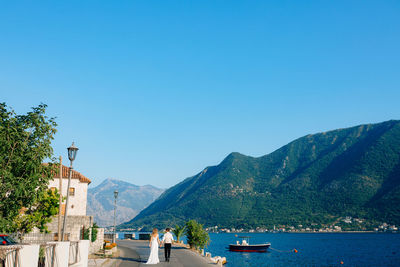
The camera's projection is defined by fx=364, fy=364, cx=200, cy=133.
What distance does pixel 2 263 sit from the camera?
1001 cm

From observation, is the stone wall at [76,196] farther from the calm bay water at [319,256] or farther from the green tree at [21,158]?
the calm bay water at [319,256]

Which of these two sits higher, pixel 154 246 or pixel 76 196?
pixel 76 196

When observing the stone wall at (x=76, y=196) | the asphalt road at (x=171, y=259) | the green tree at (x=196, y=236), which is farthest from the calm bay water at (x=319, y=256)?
the asphalt road at (x=171, y=259)

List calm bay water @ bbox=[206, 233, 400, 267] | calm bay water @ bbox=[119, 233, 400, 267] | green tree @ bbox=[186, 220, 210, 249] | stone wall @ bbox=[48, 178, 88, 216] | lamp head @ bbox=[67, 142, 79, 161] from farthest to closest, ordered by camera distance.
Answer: calm bay water @ bbox=[206, 233, 400, 267]
calm bay water @ bbox=[119, 233, 400, 267]
stone wall @ bbox=[48, 178, 88, 216]
green tree @ bbox=[186, 220, 210, 249]
lamp head @ bbox=[67, 142, 79, 161]

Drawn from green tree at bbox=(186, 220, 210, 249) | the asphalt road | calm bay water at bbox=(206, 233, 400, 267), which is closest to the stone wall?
green tree at bbox=(186, 220, 210, 249)

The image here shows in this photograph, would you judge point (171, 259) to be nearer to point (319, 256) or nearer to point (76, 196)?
point (76, 196)

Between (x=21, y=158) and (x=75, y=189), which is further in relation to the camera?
(x=75, y=189)

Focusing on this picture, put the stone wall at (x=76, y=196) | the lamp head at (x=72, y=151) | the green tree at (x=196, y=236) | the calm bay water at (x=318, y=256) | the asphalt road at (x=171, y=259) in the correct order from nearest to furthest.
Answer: the lamp head at (x=72, y=151) → the asphalt road at (x=171, y=259) → the green tree at (x=196, y=236) → the stone wall at (x=76, y=196) → the calm bay water at (x=318, y=256)

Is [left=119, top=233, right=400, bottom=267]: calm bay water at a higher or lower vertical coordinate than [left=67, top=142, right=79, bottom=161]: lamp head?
lower

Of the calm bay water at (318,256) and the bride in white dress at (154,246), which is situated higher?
the bride in white dress at (154,246)

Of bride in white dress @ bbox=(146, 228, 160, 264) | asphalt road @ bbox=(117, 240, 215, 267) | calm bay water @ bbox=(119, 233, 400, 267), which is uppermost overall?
bride in white dress @ bbox=(146, 228, 160, 264)

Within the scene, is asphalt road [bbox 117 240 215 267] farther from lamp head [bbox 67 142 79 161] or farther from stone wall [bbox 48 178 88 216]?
stone wall [bbox 48 178 88 216]

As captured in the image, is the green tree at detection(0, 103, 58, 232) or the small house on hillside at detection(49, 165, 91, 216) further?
the small house on hillside at detection(49, 165, 91, 216)

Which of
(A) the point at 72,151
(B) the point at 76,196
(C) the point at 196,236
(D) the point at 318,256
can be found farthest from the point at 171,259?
(D) the point at 318,256
